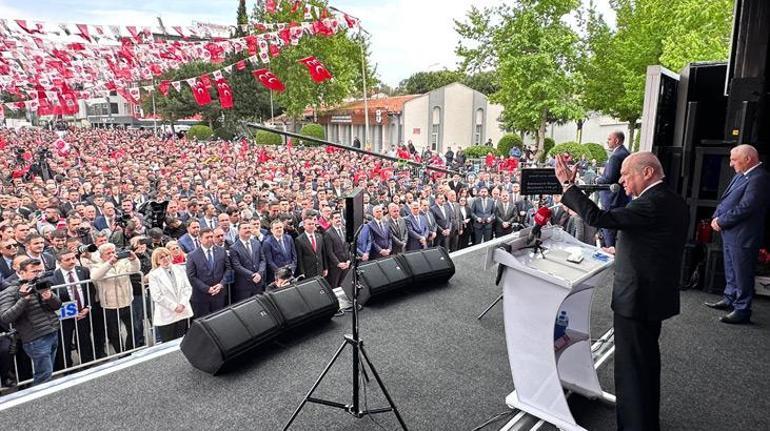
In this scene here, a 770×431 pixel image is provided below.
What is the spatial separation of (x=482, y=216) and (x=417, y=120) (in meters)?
27.4

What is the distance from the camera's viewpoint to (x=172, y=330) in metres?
6.18

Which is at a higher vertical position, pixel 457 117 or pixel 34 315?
pixel 457 117

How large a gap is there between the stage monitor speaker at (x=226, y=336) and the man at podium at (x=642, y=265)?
2.96 meters

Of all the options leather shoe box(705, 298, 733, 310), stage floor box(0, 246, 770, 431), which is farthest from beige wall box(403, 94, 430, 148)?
stage floor box(0, 246, 770, 431)

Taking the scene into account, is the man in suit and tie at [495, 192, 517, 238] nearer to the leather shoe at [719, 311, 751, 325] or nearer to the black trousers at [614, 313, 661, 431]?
the leather shoe at [719, 311, 751, 325]

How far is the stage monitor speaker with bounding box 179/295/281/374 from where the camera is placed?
4172mm

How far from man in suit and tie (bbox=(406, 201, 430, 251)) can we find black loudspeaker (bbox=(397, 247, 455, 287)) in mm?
2520

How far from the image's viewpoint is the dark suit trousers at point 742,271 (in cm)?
503

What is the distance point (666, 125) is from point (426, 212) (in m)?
4.50

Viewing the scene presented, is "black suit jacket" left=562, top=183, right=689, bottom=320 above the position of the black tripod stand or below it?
above

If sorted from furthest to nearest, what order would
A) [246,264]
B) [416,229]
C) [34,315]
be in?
[416,229]
[246,264]
[34,315]

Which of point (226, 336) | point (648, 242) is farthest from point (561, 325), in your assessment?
point (226, 336)

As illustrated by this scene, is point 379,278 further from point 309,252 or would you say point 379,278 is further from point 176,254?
point 176,254

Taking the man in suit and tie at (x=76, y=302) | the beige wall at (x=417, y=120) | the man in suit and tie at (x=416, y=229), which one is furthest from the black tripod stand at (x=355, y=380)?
the beige wall at (x=417, y=120)
